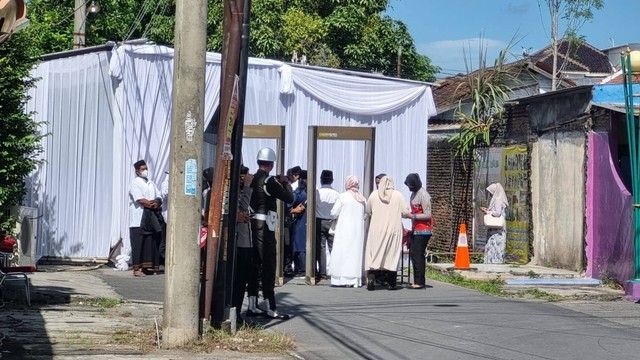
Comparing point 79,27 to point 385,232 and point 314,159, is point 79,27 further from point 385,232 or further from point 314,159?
point 385,232

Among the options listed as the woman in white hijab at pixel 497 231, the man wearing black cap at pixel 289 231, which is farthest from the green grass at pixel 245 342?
the woman in white hijab at pixel 497 231

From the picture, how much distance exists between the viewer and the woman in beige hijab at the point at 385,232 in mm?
16594

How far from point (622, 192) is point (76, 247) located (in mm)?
9820

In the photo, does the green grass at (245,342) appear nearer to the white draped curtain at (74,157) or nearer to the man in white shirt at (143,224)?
the man in white shirt at (143,224)

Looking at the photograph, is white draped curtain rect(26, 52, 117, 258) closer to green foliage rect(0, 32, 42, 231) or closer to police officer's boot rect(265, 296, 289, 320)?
green foliage rect(0, 32, 42, 231)

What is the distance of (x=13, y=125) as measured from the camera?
51.6ft

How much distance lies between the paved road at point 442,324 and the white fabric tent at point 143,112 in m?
2.95

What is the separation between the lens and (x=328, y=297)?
15.4m

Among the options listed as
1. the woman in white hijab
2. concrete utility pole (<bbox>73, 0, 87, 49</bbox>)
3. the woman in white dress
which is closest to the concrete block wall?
the woman in white hijab

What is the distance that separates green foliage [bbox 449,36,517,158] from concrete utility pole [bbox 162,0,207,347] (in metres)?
13.5

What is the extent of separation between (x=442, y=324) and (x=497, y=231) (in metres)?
9.51

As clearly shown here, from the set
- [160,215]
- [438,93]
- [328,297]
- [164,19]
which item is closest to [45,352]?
[328,297]

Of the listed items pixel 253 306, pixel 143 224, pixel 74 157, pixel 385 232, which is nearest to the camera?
pixel 253 306

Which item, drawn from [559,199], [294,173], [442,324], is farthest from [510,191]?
[442,324]
